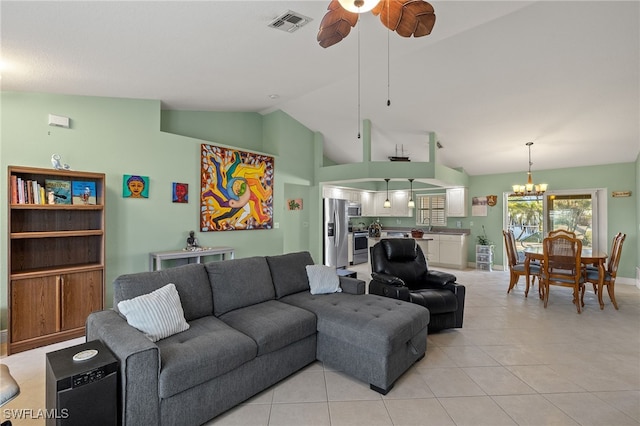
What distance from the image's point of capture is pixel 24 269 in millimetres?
3086

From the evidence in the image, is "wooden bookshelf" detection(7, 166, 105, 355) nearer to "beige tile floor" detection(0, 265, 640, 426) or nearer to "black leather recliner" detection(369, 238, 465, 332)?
"beige tile floor" detection(0, 265, 640, 426)

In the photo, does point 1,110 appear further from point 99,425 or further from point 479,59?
point 479,59

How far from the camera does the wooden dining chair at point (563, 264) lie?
161 inches

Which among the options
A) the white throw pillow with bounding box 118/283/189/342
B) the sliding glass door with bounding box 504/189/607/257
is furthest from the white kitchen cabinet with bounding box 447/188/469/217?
the white throw pillow with bounding box 118/283/189/342

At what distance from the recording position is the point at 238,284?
2750 mm

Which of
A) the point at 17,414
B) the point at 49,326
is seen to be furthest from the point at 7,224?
the point at 17,414

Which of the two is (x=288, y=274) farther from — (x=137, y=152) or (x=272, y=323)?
(x=137, y=152)

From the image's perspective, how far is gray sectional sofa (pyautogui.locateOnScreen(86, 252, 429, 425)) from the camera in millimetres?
1692

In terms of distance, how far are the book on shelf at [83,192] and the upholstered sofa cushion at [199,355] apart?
2.24 m

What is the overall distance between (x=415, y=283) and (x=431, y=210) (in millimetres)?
4525

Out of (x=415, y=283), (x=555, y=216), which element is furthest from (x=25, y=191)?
(x=555, y=216)

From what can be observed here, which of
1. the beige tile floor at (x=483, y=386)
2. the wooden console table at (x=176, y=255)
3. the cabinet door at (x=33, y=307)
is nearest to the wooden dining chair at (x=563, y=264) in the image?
the beige tile floor at (x=483, y=386)

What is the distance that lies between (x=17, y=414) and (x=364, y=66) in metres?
4.50

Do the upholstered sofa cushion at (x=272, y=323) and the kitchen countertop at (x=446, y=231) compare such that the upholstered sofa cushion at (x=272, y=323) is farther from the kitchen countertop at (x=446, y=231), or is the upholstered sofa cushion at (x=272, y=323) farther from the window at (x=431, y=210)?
the window at (x=431, y=210)
